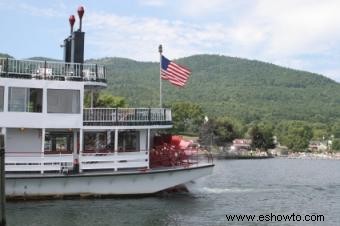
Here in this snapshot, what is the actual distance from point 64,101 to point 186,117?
10251 cm

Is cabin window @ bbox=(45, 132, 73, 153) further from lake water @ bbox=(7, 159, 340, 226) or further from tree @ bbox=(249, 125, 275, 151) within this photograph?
tree @ bbox=(249, 125, 275, 151)

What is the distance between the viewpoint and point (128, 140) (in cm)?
2714

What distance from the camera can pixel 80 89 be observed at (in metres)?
25.4

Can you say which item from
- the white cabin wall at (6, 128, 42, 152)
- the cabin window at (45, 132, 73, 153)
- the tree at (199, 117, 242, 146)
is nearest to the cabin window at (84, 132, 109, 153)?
the cabin window at (45, 132, 73, 153)

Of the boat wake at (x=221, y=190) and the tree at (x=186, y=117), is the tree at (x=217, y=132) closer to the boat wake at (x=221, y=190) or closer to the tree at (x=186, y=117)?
the tree at (x=186, y=117)

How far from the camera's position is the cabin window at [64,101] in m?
25.5

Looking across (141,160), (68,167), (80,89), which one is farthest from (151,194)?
(80,89)

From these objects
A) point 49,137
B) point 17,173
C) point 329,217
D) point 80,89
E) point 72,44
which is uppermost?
point 72,44

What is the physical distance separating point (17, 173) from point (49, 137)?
2805mm

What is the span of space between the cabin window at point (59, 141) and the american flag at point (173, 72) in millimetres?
5712

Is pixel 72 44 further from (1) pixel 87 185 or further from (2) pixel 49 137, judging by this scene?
(1) pixel 87 185

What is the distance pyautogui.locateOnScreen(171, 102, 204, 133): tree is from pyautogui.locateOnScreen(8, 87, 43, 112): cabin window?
98214 mm

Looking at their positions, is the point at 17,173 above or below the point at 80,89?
below

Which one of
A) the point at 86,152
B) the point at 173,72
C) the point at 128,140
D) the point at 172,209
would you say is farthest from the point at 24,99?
the point at 172,209
